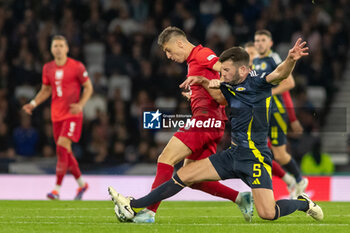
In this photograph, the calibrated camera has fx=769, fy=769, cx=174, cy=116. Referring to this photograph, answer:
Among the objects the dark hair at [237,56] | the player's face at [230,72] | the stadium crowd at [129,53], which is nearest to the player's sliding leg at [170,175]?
the player's face at [230,72]

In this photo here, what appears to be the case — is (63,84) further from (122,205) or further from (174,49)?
(122,205)

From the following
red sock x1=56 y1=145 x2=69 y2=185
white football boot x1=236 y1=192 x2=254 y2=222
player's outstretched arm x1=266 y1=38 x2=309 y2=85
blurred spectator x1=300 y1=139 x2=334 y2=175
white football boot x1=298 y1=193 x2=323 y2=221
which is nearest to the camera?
Answer: player's outstretched arm x1=266 y1=38 x2=309 y2=85

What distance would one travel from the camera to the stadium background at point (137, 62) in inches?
Result: 547

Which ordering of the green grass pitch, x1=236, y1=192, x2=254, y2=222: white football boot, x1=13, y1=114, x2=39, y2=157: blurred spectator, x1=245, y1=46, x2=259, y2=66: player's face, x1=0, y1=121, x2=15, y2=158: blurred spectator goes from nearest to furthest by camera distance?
the green grass pitch
x1=236, y1=192, x2=254, y2=222: white football boot
x1=245, y1=46, x2=259, y2=66: player's face
x1=0, y1=121, x2=15, y2=158: blurred spectator
x1=13, y1=114, x2=39, y2=157: blurred spectator

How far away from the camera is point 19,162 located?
12.4m

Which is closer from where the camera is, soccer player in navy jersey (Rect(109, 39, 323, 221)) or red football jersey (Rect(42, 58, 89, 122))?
soccer player in navy jersey (Rect(109, 39, 323, 221))

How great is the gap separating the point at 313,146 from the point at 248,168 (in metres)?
6.76

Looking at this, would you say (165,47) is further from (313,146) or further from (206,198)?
(313,146)

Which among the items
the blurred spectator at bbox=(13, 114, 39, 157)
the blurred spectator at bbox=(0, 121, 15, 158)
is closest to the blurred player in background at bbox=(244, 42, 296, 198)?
the blurred spectator at bbox=(13, 114, 39, 157)

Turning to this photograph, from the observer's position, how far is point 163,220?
293 inches

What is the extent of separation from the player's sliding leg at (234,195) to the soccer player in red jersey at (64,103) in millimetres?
3473

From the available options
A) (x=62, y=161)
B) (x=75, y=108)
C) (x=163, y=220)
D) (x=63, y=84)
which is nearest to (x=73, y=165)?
(x=62, y=161)

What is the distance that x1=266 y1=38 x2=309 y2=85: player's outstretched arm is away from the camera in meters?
6.09

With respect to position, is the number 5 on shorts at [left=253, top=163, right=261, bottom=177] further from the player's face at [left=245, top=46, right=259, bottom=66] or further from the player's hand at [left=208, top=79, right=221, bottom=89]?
the player's face at [left=245, top=46, right=259, bottom=66]
